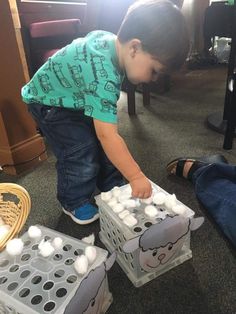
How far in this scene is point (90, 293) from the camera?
55cm

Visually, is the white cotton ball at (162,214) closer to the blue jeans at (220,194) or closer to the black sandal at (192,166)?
the blue jeans at (220,194)

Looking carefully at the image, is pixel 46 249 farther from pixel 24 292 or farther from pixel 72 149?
pixel 72 149

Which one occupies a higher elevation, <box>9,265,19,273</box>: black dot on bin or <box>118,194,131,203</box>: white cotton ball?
<box>118,194,131,203</box>: white cotton ball

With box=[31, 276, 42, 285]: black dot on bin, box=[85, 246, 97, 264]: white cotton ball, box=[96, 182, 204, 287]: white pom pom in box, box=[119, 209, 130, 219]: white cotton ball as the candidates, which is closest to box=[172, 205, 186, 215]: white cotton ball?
box=[96, 182, 204, 287]: white pom pom in box

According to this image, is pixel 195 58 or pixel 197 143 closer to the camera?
pixel 197 143

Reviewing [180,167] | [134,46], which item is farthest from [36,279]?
[180,167]

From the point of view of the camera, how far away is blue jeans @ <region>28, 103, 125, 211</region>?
904mm

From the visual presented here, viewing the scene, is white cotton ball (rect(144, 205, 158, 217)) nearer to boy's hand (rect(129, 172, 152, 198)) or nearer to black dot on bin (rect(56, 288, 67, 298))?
boy's hand (rect(129, 172, 152, 198))

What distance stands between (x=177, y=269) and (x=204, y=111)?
1.22m

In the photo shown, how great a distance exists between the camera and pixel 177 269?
2.54ft

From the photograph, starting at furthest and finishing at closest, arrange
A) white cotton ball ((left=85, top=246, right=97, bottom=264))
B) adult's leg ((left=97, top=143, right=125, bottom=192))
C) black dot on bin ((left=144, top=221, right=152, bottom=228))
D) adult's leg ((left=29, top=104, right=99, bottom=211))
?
1. adult's leg ((left=97, top=143, right=125, bottom=192))
2. adult's leg ((left=29, top=104, right=99, bottom=211))
3. black dot on bin ((left=144, top=221, right=152, bottom=228))
4. white cotton ball ((left=85, top=246, right=97, bottom=264))

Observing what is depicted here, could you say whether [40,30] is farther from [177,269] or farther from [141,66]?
[177,269]

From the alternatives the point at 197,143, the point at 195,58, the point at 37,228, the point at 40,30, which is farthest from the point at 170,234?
the point at 195,58

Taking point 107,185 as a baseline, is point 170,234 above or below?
above
